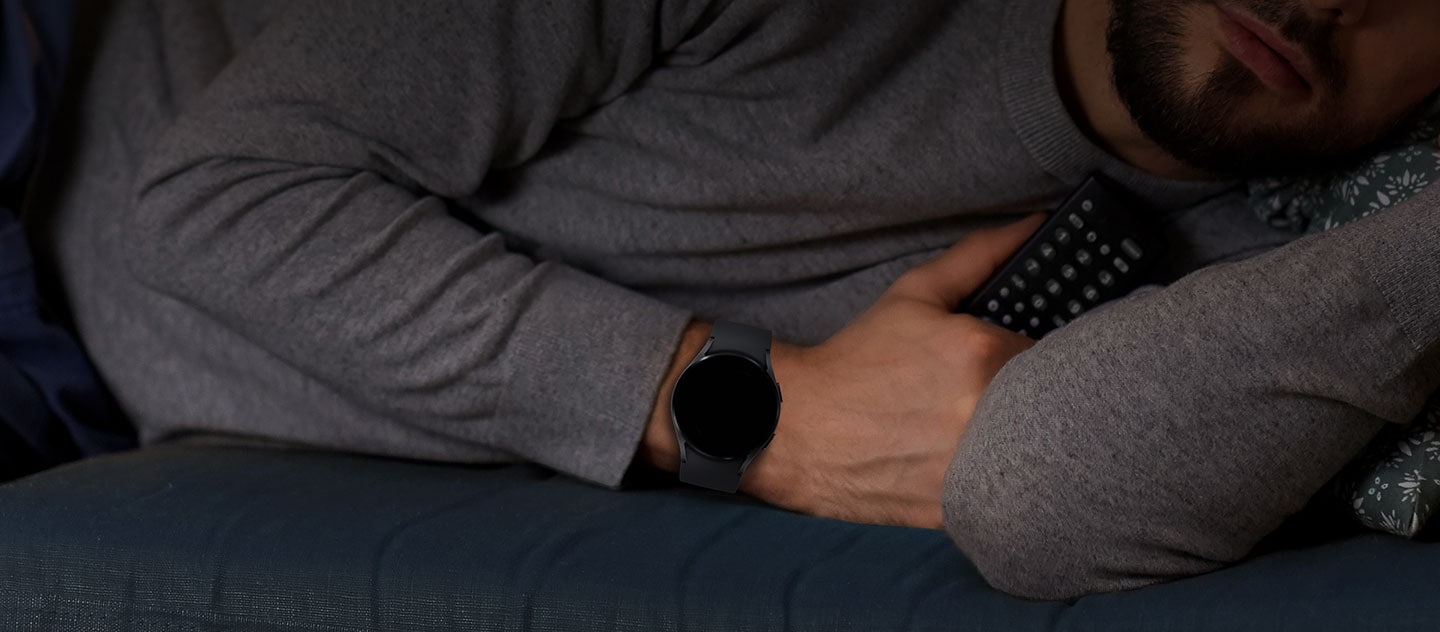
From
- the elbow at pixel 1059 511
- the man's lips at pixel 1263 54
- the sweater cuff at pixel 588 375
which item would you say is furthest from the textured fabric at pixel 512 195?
the elbow at pixel 1059 511

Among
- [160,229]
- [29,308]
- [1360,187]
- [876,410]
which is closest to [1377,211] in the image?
[1360,187]

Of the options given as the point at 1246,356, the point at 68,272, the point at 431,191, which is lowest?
the point at 68,272

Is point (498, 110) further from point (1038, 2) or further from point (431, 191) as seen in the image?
point (1038, 2)

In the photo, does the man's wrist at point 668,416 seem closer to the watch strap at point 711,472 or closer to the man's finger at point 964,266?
the watch strap at point 711,472

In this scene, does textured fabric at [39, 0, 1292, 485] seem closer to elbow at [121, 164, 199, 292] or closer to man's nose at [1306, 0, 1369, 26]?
elbow at [121, 164, 199, 292]

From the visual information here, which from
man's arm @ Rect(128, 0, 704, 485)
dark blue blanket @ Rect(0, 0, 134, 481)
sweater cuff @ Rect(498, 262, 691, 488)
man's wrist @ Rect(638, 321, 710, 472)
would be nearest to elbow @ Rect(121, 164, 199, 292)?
man's arm @ Rect(128, 0, 704, 485)

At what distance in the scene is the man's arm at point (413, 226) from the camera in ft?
2.77

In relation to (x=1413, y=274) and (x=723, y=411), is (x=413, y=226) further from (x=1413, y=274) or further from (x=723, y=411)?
(x=1413, y=274)

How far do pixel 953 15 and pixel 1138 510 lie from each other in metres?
0.45

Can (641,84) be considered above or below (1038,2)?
below

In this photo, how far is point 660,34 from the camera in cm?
90

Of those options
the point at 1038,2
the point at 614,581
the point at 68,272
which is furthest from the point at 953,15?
the point at 68,272

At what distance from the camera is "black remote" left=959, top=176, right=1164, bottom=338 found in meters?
0.89

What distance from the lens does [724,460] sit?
848 mm
